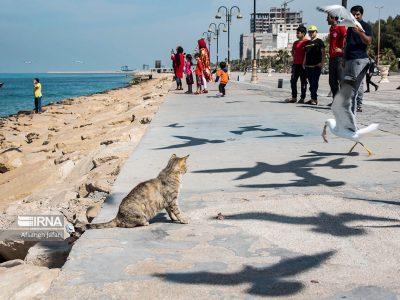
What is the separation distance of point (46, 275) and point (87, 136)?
10338 mm

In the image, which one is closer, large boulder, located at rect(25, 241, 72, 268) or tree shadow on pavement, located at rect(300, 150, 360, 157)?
large boulder, located at rect(25, 241, 72, 268)

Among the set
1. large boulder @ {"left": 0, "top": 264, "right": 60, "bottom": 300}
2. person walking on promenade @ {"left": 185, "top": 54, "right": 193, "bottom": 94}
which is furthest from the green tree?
large boulder @ {"left": 0, "top": 264, "right": 60, "bottom": 300}

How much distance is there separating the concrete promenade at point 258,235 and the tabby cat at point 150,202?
86 millimetres

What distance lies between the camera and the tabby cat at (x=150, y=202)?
3.66 m

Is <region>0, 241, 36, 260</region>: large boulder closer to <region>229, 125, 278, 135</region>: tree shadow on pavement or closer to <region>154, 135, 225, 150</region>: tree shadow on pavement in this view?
<region>154, 135, 225, 150</region>: tree shadow on pavement

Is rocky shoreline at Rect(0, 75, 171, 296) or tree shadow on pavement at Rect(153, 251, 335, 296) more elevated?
tree shadow on pavement at Rect(153, 251, 335, 296)

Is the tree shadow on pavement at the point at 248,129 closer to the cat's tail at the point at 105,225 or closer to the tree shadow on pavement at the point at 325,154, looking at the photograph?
the tree shadow on pavement at the point at 325,154

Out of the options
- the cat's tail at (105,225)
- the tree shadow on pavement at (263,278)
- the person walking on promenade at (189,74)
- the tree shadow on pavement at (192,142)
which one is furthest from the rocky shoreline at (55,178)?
the person walking on promenade at (189,74)

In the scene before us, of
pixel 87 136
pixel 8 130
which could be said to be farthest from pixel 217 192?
pixel 8 130

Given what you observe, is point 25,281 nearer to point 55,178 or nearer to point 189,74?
point 55,178

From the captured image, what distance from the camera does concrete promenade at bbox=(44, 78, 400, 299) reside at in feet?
8.66

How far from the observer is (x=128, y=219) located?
3664mm

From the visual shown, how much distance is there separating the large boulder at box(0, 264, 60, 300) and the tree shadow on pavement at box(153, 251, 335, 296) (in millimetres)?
671

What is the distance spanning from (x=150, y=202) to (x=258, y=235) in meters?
0.82
